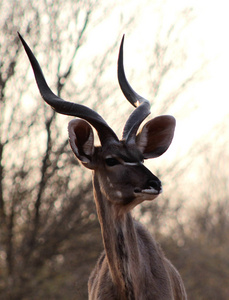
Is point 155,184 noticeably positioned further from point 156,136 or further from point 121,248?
point 156,136

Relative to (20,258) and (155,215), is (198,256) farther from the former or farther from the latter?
(20,258)

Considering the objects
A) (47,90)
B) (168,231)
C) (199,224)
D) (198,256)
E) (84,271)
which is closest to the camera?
(47,90)

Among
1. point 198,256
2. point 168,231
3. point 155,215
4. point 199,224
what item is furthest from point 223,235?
point 155,215

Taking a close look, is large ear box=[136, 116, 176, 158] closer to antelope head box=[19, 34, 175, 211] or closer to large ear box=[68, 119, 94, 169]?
antelope head box=[19, 34, 175, 211]

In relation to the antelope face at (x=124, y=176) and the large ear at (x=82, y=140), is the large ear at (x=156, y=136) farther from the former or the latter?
the large ear at (x=82, y=140)

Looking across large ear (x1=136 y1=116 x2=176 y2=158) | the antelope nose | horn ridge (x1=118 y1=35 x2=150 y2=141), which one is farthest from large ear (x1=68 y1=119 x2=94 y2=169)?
the antelope nose

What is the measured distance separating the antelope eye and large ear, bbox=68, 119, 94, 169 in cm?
25

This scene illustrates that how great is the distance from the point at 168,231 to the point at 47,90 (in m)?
13.3

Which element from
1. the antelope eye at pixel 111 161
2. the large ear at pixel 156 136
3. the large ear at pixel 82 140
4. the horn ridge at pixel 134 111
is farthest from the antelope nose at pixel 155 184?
the large ear at pixel 156 136

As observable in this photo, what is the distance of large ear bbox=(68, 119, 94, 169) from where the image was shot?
25.8 ft

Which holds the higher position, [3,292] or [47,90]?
[47,90]

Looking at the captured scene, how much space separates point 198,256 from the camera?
22.9 m

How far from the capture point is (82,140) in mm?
8047

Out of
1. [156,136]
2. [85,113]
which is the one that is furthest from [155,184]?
[156,136]
